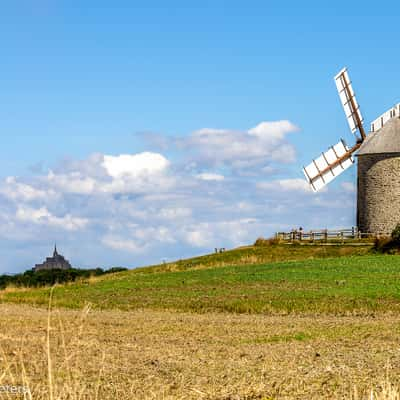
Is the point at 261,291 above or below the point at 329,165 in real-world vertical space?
below

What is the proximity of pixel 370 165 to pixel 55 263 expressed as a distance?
1334 inches

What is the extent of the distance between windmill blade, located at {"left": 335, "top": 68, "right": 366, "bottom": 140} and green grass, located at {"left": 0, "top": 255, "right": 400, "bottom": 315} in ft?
73.6

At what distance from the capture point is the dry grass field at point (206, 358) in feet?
A: 44.4

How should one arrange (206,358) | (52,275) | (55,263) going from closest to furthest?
(206,358) < (52,275) < (55,263)

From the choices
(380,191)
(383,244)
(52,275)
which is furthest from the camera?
(52,275)

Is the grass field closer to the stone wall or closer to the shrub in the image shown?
the shrub

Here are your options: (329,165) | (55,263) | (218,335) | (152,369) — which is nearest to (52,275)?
(55,263)

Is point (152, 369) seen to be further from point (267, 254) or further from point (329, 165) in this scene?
point (329, 165)

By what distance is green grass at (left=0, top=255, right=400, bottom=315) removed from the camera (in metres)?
32.4

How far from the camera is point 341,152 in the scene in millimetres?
71375

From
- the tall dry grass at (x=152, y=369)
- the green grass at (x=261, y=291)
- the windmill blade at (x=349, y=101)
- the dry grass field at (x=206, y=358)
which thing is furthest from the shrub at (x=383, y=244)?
the tall dry grass at (x=152, y=369)

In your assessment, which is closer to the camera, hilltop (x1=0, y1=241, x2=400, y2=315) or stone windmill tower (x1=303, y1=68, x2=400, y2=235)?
hilltop (x1=0, y1=241, x2=400, y2=315)

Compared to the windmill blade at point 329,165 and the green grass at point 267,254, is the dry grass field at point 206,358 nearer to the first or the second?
Result: the green grass at point 267,254

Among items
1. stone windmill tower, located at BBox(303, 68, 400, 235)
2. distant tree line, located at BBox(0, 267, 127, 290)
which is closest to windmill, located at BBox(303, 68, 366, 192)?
stone windmill tower, located at BBox(303, 68, 400, 235)
